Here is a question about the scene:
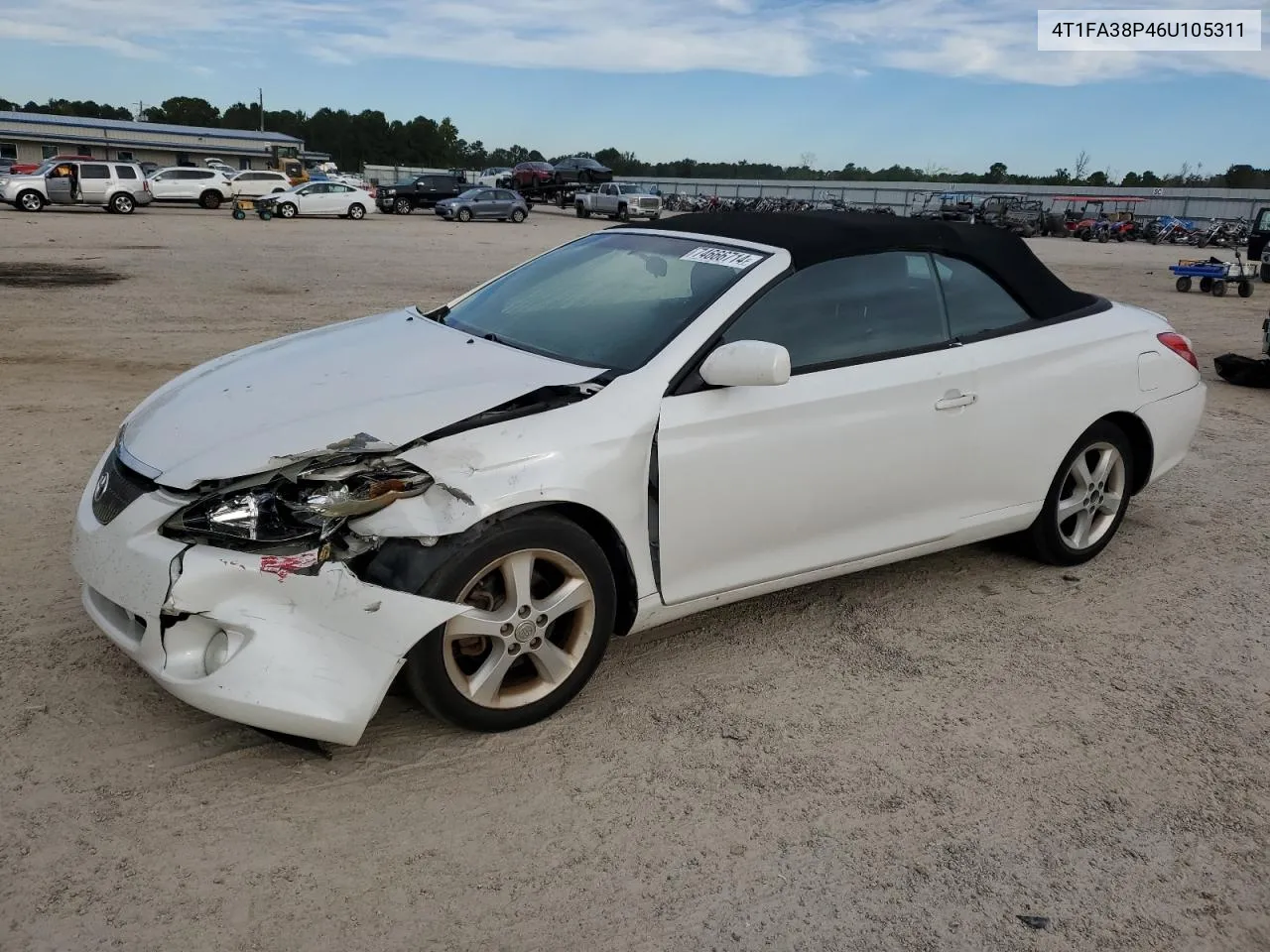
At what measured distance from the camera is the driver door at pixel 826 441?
340cm

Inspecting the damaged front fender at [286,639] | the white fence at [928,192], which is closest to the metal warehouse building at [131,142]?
the white fence at [928,192]

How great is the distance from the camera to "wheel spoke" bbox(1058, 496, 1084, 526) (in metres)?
4.66

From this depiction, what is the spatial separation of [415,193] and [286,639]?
43.2 m

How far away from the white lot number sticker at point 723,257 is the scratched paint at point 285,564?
6.31ft

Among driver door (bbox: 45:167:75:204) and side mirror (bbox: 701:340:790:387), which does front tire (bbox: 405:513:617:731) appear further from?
driver door (bbox: 45:167:75:204)

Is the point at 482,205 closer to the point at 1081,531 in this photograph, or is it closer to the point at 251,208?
the point at 251,208

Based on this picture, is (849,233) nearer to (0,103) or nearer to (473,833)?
(473,833)

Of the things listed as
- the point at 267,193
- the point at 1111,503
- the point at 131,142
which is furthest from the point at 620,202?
the point at 131,142

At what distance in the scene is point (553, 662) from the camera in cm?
324

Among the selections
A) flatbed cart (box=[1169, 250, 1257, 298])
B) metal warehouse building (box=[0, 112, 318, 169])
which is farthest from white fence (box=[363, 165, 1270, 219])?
flatbed cart (box=[1169, 250, 1257, 298])

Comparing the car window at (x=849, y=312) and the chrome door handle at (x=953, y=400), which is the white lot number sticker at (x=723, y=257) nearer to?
the car window at (x=849, y=312)

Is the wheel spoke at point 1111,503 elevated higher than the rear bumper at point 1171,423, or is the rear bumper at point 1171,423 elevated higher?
the rear bumper at point 1171,423

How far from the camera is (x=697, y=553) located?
3451 mm

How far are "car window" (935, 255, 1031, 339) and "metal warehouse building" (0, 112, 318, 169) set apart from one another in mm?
84439
